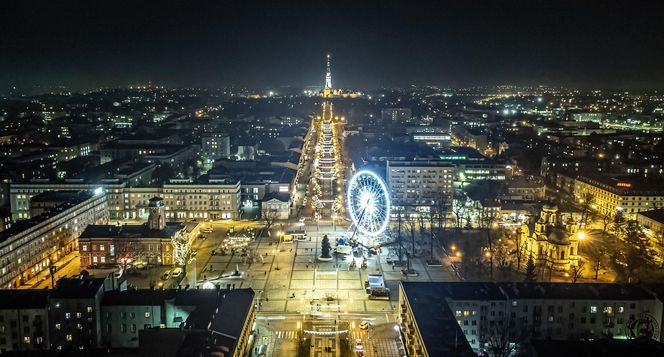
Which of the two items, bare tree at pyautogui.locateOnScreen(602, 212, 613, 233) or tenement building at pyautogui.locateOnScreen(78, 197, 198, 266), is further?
bare tree at pyautogui.locateOnScreen(602, 212, 613, 233)

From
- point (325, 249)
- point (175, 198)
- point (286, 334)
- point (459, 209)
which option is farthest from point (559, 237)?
point (175, 198)

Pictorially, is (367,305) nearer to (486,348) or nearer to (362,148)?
(486,348)

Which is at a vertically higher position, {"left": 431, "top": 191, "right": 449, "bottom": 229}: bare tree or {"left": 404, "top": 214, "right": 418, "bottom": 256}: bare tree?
{"left": 431, "top": 191, "right": 449, "bottom": 229}: bare tree

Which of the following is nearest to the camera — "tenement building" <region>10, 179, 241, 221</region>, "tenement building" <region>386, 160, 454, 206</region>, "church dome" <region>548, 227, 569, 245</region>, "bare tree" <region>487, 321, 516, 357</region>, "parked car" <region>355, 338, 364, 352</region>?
"bare tree" <region>487, 321, 516, 357</region>

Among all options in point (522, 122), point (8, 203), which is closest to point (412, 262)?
point (8, 203)

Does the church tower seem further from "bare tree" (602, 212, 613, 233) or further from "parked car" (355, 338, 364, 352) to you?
"bare tree" (602, 212, 613, 233)

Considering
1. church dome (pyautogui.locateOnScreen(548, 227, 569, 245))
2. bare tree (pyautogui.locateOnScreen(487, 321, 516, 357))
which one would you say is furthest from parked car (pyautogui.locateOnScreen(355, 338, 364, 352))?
church dome (pyautogui.locateOnScreen(548, 227, 569, 245))

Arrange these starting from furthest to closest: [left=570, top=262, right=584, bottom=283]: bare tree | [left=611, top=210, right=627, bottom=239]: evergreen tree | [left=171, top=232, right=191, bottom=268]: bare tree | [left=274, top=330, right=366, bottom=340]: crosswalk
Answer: [left=611, top=210, right=627, bottom=239]: evergreen tree, [left=171, top=232, right=191, bottom=268]: bare tree, [left=570, top=262, right=584, bottom=283]: bare tree, [left=274, top=330, right=366, bottom=340]: crosswalk
